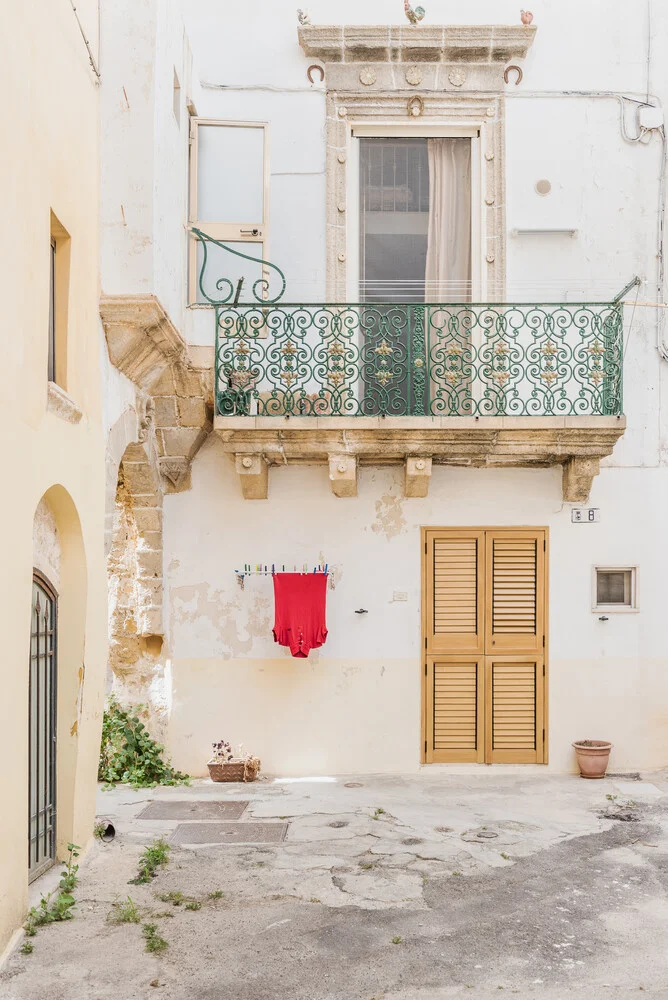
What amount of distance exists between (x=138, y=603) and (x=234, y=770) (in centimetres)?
184

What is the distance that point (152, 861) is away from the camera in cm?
691

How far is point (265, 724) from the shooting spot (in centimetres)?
978

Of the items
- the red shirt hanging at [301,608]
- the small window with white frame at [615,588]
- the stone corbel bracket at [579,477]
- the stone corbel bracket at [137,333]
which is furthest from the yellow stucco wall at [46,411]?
the small window with white frame at [615,588]

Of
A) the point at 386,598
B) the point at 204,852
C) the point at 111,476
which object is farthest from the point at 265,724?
the point at 111,476

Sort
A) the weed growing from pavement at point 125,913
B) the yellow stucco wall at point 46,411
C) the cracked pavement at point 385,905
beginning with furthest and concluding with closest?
1. the weed growing from pavement at point 125,913
2. the yellow stucco wall at point 46,411
3. the cracked pavement at point 385,905

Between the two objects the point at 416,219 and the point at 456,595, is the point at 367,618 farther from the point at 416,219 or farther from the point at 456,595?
the point at 416,219

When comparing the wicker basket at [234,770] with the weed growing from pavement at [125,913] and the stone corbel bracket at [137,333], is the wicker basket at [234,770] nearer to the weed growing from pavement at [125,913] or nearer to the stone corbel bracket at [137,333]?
the weed growing from pavement at [125,913]

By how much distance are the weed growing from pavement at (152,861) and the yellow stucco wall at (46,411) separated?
48 cm

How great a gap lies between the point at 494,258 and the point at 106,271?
4214 mm

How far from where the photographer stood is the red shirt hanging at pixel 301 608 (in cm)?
949

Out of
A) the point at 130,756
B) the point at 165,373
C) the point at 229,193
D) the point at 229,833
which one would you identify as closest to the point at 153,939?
the point at 229,833

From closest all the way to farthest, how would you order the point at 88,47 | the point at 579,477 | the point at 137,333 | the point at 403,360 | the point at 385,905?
the point at 385,905, the point at 88,47, the point at 137,333, the point at 403,360, the point at 579,477

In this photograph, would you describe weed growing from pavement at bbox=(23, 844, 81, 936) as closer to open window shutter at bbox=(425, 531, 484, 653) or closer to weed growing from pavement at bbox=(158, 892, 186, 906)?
weed growing from pavement at bbox=(158, 892, 186, 906)

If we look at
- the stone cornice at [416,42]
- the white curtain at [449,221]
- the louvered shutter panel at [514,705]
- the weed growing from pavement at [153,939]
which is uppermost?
the stone cornice at [416,42]
